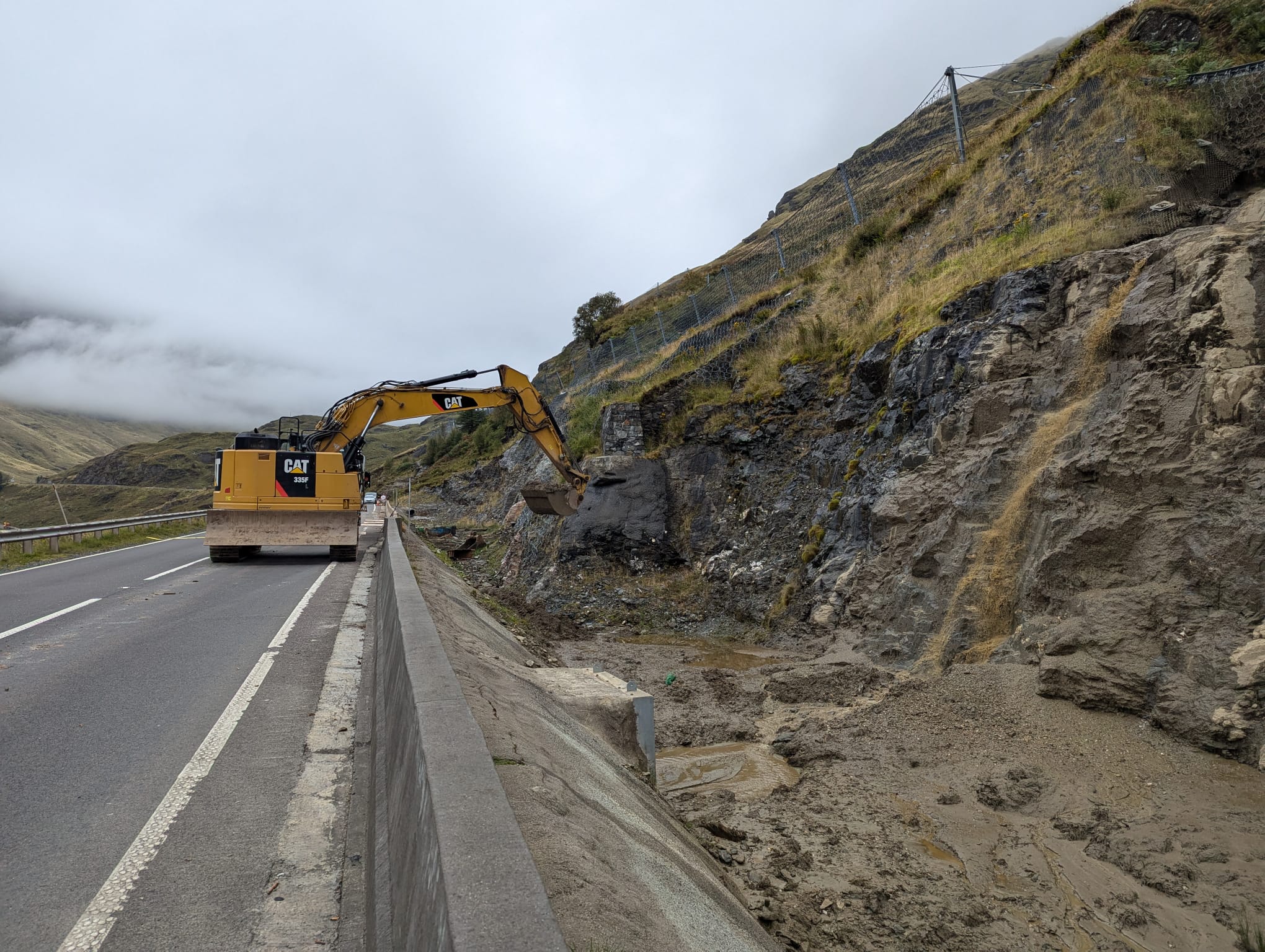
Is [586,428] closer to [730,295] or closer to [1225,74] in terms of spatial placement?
[730,295]

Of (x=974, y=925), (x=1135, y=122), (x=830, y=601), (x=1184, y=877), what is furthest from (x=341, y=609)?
(x=1135, y=122)

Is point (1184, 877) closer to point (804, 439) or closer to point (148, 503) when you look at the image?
point (804, 439)

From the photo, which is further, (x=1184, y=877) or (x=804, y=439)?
(x=804, y=439)

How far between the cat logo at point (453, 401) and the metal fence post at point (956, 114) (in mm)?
12260

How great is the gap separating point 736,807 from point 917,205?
15.3 metres

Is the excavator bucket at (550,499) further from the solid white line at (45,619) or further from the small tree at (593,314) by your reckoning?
the small tree at (593,314)

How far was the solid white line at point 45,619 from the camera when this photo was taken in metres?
7.89

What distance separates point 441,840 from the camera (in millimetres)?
→ 2135

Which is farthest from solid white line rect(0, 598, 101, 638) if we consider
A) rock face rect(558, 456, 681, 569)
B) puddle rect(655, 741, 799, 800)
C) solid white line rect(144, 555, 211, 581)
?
rock face rect(558, 456, 681, 569)

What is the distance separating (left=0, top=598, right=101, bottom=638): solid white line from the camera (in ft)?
25.9


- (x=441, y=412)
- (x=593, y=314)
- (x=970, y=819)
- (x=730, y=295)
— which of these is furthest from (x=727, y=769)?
(x=593, y=314)

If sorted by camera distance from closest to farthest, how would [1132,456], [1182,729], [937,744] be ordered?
[1182,729] → [937,744] → [1132,456]

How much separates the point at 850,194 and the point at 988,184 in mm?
5267

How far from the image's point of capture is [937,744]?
682 cm
